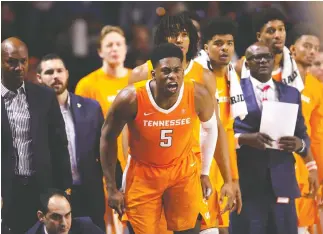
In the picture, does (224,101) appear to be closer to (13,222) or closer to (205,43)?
(205,43)

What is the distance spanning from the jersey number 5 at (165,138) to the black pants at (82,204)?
3.74 ft

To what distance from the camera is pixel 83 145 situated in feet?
17.0

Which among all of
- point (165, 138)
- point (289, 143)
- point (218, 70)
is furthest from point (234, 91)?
point (165, 138)

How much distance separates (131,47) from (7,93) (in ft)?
7.28

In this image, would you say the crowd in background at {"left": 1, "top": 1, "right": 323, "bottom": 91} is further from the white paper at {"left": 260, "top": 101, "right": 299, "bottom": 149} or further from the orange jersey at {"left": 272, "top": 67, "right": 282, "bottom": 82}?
the white paper at {"left": 260, "top": 101, "right": 299, "bottom": 149}

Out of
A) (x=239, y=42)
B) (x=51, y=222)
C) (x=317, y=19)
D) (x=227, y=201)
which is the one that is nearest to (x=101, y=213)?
(x=51, y=222)

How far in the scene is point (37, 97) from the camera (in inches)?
180

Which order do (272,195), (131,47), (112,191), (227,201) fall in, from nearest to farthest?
(112,191)
(227,201)
(272,195)
(131,47)

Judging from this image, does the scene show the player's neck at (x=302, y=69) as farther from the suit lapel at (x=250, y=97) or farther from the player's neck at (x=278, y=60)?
the suit lapel at (x=250, y=97)

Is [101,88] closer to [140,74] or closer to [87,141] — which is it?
[87,141]

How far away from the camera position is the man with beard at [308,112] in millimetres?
5594

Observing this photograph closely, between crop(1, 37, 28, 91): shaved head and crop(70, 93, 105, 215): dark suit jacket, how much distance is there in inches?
27.6

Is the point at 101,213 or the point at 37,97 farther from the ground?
the point at 37,97

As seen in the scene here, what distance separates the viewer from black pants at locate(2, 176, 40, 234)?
455cm
